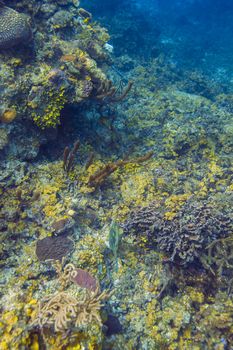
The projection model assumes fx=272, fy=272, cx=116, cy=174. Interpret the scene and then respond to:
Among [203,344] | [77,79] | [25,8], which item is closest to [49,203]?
[77,79]

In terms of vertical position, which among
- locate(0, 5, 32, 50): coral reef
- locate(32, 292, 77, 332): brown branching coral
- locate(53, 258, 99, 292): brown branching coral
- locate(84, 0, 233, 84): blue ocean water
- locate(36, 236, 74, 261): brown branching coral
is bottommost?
locate(36, 236, 74, 261): brown branching coral

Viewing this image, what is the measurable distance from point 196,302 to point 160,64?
9.06 metres

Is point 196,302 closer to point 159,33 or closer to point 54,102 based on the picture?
point 54,102

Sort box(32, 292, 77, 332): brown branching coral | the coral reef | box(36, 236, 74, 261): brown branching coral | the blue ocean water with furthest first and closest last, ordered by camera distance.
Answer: the blue ocean water, the coral reef, box(36, 236, 74, 261): brown branching coral, box(32, 292, 77, 332): brown branching coral

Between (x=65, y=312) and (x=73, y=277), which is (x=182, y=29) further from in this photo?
(x=65, y=312)

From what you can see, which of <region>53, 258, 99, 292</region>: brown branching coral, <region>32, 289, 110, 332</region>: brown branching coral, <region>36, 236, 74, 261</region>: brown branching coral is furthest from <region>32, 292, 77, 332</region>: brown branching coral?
<region>36, 236, 74, 261</region>: brown branching coral

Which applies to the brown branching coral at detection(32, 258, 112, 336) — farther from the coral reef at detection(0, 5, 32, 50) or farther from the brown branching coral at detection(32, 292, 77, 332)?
the coral reef at detection(0, 5, 32, 50)

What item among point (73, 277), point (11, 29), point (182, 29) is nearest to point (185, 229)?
point (73, 277)

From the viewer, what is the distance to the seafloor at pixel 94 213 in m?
3.25

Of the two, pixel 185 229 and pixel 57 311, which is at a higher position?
pixel 185 229

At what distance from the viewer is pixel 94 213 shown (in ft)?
14.8

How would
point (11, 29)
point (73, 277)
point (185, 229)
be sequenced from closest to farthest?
point (73, 277)
point (185, 229)
point (11, 29)

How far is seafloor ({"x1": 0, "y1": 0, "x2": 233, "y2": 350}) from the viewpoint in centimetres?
325

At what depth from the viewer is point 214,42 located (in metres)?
16.0
